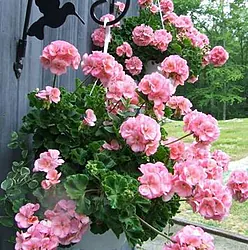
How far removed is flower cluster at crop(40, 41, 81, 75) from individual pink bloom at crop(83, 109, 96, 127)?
9cm

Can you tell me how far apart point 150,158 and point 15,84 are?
313 millimetres

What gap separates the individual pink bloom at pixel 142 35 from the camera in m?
1.25

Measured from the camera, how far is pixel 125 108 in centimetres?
82

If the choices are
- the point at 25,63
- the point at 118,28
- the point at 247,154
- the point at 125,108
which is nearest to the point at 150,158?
→ the point at 125,108

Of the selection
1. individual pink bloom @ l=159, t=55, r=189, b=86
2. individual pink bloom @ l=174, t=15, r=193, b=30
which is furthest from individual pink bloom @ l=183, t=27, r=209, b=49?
individual pink bloom @ l=159, t=55, r=189, b=86

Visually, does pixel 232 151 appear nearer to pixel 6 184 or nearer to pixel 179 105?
pixel 179 105

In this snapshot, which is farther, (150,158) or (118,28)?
(118,28)

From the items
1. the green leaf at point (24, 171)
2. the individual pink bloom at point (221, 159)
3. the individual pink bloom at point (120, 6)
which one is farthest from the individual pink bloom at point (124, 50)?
the green leaf at point (24, 171)

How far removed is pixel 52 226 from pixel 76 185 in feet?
0.25

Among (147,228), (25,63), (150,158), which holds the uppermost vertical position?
(25,63)

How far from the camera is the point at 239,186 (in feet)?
2.57

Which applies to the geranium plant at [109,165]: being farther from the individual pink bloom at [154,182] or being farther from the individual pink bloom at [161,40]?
the individual pink bloom at [161,40]

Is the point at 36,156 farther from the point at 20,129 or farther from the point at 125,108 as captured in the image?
the point at 125,108

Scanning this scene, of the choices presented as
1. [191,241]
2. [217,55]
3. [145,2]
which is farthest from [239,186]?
[145,2]
